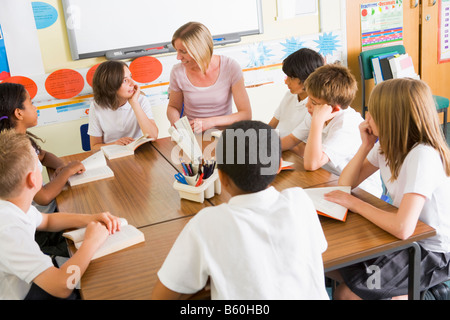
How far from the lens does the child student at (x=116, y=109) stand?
2568 millimetres

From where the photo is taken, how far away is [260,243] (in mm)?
1013

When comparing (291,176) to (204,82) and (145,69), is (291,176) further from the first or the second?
(145,69)

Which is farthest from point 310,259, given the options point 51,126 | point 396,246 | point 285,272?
point 51,126

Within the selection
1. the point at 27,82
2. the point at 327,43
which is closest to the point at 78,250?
the point at 27,82

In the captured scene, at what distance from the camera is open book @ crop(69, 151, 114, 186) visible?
195 centimetres

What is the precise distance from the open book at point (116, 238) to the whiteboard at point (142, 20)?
6.96 ft

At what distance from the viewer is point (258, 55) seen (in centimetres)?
374

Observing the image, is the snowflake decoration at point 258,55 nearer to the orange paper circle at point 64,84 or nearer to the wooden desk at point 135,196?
the orange paper circle at point 64,84

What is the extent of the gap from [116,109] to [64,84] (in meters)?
0.78

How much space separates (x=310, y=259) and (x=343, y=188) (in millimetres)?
595

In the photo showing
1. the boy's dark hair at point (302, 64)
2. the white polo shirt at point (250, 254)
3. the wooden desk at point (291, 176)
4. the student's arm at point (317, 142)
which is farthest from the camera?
the boy's dark hair at point (302, 64)

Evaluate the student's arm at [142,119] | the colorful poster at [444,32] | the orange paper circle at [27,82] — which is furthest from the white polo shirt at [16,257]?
the colorful poster at [444,32]

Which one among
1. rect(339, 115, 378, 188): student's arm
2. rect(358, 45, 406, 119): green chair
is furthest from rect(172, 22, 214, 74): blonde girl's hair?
rect(358, 45, 406, 119): green chair

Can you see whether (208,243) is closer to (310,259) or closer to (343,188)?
(310,259)
